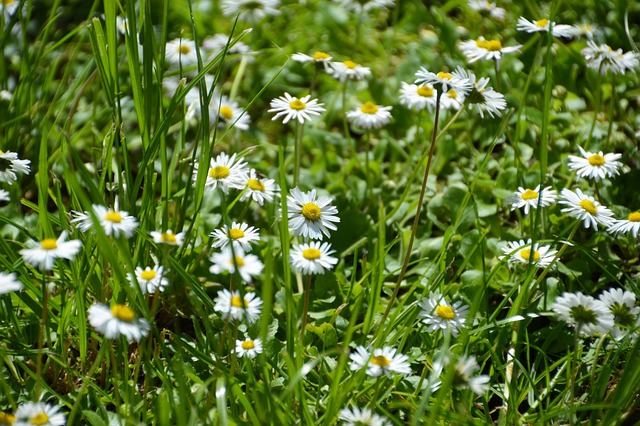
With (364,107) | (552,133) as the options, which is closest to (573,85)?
(552,133)

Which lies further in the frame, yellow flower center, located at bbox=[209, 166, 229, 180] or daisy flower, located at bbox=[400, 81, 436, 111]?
daisy flower, located at bbox=[400, 81, 436, 111]

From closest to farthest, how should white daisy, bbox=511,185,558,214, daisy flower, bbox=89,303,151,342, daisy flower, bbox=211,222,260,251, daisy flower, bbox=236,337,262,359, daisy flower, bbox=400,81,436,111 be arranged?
daisy flower, bbox=89,303,151,342 → daisy flower, bbox=236,337,262,359 → daisy flower, bbox=211,222,260,251 → white daisy, bbox=511,185,558,214 → daisy flower, bbox=400,81,436,111

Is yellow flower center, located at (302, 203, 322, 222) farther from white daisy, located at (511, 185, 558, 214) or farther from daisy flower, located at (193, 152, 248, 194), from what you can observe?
white daisy, located at (511, 185, 558, 214)

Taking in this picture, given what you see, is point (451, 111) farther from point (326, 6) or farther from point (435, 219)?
Answer: point (326, 6)

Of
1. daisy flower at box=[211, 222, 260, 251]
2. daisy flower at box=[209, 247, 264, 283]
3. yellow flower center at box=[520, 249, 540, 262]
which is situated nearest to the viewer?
daisy flower at box=[209, 247, 264, 283]

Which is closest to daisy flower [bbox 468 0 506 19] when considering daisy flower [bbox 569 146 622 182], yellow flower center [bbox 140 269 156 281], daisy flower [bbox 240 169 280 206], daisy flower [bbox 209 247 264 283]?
daisy flower [bbox 569 146 622 182]

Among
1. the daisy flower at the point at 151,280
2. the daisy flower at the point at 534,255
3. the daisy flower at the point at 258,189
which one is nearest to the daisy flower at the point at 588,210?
the daisy flower at the point at 534,255
